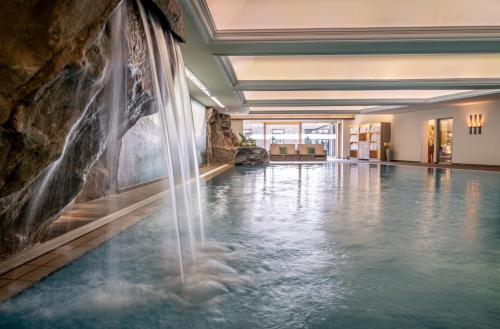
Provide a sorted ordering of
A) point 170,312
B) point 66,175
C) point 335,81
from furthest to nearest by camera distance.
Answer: point 335,81 → point 66,175 → point 170,312

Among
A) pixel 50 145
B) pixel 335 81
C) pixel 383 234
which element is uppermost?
pixel 335 81

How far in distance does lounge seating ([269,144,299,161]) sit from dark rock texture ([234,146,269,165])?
3801 mm

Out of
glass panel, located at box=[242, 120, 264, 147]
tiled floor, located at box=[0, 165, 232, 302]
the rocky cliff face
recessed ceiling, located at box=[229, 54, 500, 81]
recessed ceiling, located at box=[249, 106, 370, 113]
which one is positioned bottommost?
tiled floor, located at box=[0, 165, 232, 302]

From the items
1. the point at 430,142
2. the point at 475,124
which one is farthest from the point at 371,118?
the point at 475,124

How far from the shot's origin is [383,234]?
12.9 feet

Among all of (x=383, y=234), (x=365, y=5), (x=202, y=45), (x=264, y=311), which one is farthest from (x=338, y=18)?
(x=264, y=311)

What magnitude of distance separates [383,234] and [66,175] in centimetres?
307

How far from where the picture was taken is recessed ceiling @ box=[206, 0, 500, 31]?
20.3ft

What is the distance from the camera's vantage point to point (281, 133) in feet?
95.9

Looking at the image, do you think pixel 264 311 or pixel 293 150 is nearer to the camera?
pixel 264 311

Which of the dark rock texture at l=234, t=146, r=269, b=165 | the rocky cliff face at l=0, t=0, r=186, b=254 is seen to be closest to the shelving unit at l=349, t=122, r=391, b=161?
the dark rock texture at l=234, t=146, r=269, b=165

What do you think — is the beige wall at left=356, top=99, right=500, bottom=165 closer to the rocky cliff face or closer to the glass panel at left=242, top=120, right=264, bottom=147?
the glass panel at left=242, top=120, right=264, bottom=147

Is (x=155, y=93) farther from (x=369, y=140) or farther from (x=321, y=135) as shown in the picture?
(x=321, y=135)

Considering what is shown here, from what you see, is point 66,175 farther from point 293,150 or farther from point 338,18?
point 293,150
